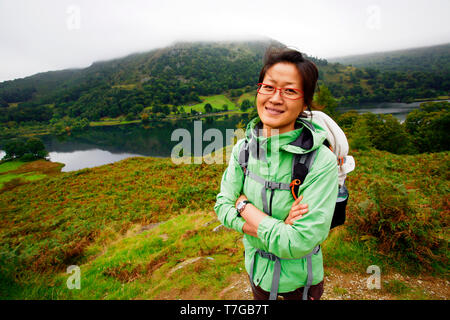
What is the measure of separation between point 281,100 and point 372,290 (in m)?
3.56

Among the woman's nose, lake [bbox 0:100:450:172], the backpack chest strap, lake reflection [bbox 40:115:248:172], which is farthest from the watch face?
lake [bbox 0:100:450:172]

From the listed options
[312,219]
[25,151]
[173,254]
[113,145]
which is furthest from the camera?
[113,145]

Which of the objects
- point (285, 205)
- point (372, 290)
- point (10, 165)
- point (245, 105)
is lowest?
point (10, 165)

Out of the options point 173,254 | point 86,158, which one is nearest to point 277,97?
point 173,254

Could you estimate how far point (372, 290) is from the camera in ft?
10.3

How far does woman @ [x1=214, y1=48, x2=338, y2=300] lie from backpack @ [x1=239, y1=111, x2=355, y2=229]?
0.4 inches

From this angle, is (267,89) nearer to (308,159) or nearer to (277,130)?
(277,130)

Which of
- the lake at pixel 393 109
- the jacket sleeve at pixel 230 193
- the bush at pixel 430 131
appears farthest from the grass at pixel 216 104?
the jacket sleeve at pixel 230 193

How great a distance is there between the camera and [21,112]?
10031cm

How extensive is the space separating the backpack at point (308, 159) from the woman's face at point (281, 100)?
15 cm

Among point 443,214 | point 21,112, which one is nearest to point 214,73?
point 21,112

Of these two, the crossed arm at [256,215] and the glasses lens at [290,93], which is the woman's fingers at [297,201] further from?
the glasses lens at [290,93]

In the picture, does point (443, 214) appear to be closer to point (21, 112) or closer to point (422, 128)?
point (422, 128)

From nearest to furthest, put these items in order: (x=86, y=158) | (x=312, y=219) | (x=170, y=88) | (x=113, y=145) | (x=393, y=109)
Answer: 1. (x=312, y=219)
2. (x=86, y=158)
3. (x=113, y=145)
4. (x=393, y=109)
5. (x=170, y=88)
